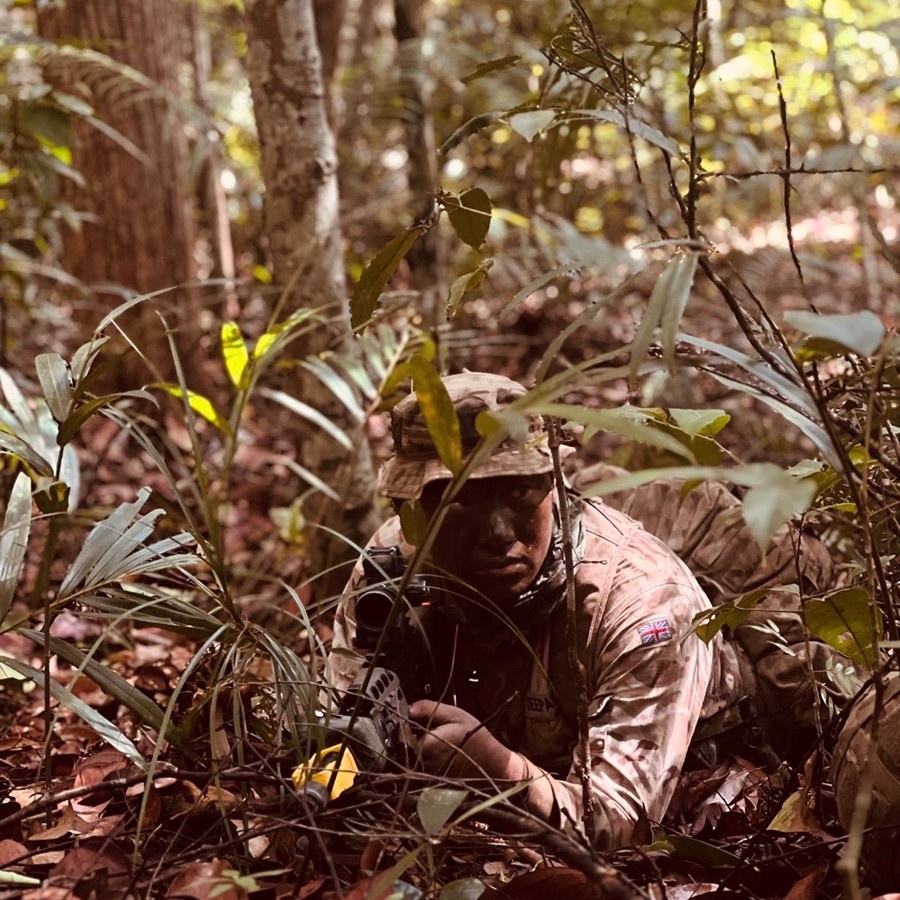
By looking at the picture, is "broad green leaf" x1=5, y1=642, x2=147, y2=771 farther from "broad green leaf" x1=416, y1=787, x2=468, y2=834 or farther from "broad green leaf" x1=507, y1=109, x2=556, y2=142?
"broad green leaf" x1=507, y1=109, x2=556, y2=142

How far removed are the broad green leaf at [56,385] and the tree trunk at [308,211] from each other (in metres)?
1.64

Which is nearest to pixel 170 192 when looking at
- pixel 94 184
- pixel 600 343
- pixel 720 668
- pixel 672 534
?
pixel 94 184

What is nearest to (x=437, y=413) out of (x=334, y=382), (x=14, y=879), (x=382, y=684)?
(x=382, y=684)

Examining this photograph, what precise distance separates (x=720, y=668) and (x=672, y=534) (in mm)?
505

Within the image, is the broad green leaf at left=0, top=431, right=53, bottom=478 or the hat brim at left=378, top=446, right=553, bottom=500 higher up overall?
the broad green leaf at left=0, top=431, right=53, bottom=478

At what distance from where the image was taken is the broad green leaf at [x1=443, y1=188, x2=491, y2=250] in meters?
1.99

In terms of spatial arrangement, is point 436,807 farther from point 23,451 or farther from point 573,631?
point 23,451

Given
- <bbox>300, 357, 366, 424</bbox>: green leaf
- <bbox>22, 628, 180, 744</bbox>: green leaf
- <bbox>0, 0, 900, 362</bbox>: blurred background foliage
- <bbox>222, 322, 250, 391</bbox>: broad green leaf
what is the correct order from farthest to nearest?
<bbox>0, 0, 900, 362</bbox>: blurred background foliage
<bbox>300, 357, 366, 424</bbox>: green leaf
<bbox>222, 322, 250, 391</bbox>: broad green leaf
<bbox>22, 628, 180, 744</bbox>: green leaf

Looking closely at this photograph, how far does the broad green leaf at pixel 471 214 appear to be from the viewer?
1993mm

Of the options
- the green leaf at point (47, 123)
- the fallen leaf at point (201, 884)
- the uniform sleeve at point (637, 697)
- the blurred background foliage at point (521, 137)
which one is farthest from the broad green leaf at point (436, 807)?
the green leaf at point (47, 123)

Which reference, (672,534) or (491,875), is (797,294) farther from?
(491,875)

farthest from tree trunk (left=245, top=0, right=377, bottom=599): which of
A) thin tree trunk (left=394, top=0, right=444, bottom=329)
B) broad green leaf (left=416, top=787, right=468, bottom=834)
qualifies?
broad green leaf (left=416, top=787, right=468, bottom=834)

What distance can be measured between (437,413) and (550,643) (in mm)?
1168

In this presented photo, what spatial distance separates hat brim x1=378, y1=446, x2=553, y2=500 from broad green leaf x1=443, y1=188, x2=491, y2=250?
1.53 ft
